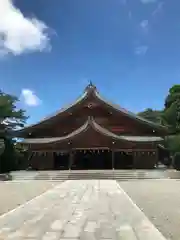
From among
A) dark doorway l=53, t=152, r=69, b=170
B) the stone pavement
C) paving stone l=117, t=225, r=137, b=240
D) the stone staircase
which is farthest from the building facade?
paving stone l=117, t=225, r=137, b=240

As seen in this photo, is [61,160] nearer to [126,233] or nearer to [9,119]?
[9,119]

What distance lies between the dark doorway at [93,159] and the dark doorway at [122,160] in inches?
28.5

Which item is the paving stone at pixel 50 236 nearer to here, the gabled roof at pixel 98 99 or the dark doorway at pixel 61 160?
the dark doorway at pixel 61 160

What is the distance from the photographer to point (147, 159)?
107 ft

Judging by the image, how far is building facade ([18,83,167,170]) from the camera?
31047 millimetres

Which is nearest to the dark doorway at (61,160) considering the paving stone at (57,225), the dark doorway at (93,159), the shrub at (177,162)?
the dark doorway at (93,159)

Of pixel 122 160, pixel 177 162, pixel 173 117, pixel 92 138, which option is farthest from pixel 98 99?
pixel 173 117

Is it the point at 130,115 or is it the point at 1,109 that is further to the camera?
the point at 1,109

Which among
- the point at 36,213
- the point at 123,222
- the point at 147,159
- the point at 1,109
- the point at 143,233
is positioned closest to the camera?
the point at 143,233

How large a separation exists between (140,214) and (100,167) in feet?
83.7

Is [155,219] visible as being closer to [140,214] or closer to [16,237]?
[140,214]

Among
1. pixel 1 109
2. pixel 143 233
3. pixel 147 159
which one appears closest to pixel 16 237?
pixel 143 233

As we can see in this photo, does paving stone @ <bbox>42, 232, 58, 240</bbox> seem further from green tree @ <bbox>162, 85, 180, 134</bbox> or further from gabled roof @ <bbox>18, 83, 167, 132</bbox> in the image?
green tree @ <bbox>162, 85, 180, 134</bbox>

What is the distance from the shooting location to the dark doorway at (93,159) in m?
34.4
